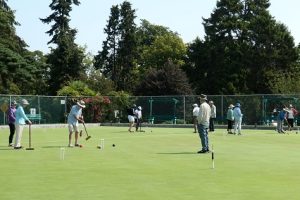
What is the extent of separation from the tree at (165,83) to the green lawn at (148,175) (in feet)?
124

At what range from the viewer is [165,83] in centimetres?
5869

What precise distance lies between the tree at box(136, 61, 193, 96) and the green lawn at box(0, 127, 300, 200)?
37.7 metres

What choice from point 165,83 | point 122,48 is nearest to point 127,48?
point 122,48

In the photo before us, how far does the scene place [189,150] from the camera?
2097 cm

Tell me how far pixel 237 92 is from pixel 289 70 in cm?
683

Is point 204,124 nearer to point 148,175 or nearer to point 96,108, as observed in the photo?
point 148,175

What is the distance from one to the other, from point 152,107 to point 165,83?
938cm

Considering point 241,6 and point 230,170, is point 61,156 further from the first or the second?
point 241,6

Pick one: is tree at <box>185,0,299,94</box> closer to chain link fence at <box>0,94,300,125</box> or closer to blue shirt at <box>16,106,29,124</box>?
chain link fence at <box>0,94,300,125</box>

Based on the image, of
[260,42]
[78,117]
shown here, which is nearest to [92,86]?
[260,42]

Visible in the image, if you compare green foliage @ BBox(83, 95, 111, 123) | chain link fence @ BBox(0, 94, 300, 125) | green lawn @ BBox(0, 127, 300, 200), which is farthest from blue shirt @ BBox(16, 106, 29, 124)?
green foliage @ BBox(83, 95, 111, 123)

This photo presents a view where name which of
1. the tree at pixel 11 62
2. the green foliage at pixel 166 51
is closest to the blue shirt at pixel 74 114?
the tree at pixel 11 62

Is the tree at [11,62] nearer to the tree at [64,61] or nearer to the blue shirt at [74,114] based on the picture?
the tree at [64,61]

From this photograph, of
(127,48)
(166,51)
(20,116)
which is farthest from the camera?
(166,51)
